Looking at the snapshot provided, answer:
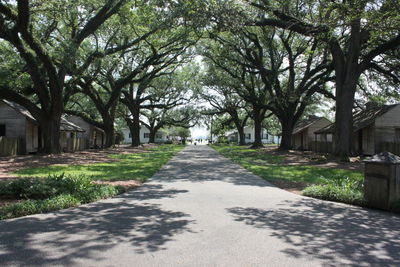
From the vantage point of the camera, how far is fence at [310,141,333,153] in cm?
3184

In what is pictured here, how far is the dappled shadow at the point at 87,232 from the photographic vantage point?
452 centimetres

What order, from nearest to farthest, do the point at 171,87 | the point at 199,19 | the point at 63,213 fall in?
1. the point at 63,213
2. the point at 199,19
3. the point at 171,87

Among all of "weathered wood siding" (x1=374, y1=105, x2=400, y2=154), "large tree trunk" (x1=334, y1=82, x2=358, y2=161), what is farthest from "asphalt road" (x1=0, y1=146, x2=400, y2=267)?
"weathered wood siding" (x1=374, y1=105, x2=400, y2=154)

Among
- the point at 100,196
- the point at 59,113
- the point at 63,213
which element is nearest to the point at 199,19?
the point at 100,196

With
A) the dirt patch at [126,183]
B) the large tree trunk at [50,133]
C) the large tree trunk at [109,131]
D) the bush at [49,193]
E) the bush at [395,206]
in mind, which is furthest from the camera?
the large tree trunk at [109,131]

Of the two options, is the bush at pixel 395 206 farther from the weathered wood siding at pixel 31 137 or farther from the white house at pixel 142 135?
the white house at pixel 142 135

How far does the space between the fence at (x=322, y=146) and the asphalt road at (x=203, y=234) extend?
2504 centimetres

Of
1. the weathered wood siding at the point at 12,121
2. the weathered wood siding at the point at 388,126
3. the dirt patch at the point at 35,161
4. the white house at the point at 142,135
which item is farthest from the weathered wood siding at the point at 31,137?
the white house at the point at 142,135

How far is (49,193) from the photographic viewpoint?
27.0 feet

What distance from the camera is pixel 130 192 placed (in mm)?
9828

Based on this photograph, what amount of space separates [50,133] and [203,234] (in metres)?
21.1

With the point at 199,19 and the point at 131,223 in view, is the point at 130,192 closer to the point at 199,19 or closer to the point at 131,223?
the point at 131,223

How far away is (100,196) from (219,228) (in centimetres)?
403

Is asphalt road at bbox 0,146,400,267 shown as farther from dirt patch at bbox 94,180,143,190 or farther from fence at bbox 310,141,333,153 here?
fence at bbox 310,141,333,153
